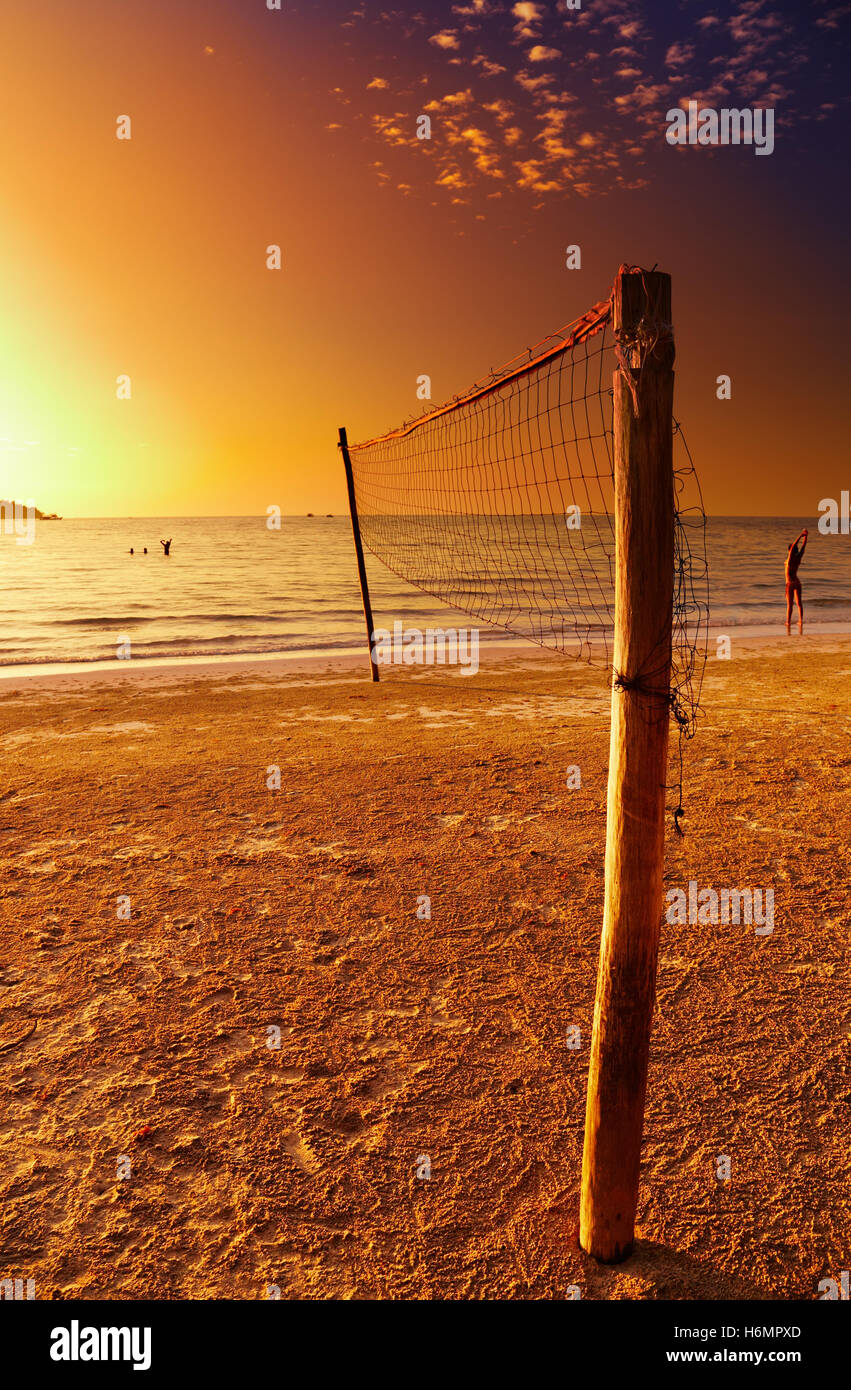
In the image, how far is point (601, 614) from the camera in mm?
22922

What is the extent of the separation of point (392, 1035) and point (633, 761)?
212cm

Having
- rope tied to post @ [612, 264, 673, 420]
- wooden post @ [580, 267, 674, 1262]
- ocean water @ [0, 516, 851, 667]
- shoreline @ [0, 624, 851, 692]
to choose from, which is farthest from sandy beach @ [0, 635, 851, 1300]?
ocean water @ [0, 516, 851, 667]

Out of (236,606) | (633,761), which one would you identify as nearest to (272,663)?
(236,606)

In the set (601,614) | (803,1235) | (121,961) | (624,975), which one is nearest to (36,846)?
(121,961)

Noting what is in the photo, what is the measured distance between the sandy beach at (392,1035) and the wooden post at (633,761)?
0.38 metres

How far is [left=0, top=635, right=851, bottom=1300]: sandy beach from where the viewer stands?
249cm

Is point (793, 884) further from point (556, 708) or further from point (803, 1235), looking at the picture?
point (556, 708)

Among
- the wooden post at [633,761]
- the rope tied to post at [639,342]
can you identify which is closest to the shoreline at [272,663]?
the wooden post at [633,761]

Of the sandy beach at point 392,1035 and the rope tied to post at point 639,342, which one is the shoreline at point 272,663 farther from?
the rope tied to post at point 639,342

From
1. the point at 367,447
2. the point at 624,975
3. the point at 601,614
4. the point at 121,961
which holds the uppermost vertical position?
the point at 367,447

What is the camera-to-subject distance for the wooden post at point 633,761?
6.49 ft

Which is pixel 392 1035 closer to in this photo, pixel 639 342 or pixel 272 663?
pixel 639 342

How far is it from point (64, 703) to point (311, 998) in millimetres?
8557

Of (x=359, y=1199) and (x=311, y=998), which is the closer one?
(x=359, y=1199)
